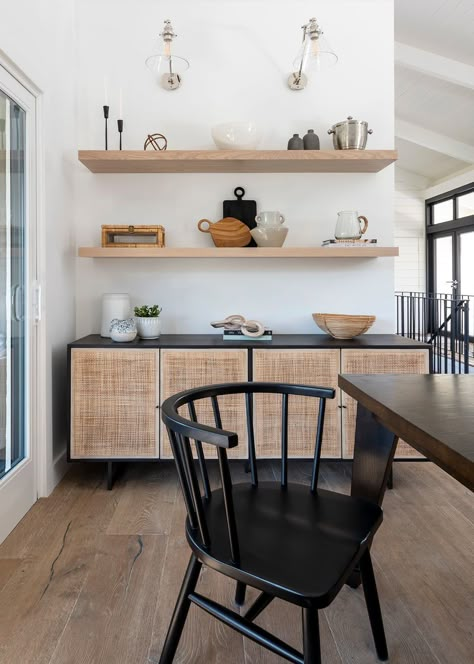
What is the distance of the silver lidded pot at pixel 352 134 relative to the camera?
2.79 metres

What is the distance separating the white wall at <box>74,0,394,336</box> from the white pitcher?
20 cm

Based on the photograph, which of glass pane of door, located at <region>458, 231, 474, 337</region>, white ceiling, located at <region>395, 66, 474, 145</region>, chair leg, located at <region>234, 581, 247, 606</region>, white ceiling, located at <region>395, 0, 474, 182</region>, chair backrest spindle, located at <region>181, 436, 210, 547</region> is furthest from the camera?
glass pane of door, located at <region>458, 231, 474, 337</region>

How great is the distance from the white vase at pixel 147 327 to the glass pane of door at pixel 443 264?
684 cm

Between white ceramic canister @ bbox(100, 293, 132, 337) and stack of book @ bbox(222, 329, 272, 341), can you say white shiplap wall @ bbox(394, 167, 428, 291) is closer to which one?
stack of book @ bbox(222, 329, 272, 341)

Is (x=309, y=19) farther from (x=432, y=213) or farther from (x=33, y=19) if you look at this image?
(x=432, y=213)

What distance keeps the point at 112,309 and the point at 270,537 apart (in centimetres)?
200

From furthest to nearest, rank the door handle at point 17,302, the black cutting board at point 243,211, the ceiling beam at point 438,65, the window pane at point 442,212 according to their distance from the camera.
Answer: the window pane at point 442,212, the ceiling beam at point 438,65, the black cutting board at point 243,211, the door handle at point 17,302

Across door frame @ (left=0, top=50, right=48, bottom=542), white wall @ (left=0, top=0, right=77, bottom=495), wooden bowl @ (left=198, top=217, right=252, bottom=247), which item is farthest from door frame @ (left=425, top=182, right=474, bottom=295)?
door frame @ (left=0, top=50, right=48, bottom=542)

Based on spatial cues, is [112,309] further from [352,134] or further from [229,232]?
[352,134]

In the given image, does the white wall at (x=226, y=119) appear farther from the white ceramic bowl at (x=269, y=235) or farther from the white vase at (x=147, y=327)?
the white vase at (x=147, y=327)

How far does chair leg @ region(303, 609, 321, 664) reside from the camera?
3.17ft

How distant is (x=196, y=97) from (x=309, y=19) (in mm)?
865

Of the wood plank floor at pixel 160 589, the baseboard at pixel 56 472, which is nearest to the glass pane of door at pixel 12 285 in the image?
the baseboard at pixel 56 472

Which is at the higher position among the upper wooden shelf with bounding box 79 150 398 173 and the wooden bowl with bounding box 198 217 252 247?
the upper wooden shelf with bounding box 79 150 398 173
